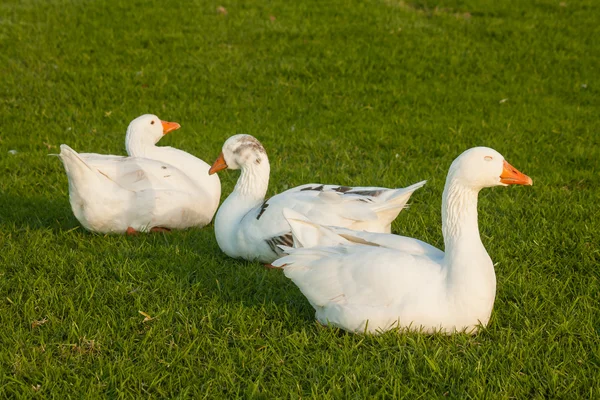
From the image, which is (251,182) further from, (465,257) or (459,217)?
(465,257)

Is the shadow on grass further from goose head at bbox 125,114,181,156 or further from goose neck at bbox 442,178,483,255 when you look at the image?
goose neck at bbox 442,178,483,255

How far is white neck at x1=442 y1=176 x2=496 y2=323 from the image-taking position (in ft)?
13.6

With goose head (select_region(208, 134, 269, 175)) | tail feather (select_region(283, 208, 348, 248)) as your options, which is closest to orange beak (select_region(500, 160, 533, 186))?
tail feather (select_region(283, 208, 348, 248))

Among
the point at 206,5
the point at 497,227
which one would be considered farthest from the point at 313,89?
the point at 497,227

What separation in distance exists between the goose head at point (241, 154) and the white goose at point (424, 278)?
1655 millimetres

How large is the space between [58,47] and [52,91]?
61.7 inches

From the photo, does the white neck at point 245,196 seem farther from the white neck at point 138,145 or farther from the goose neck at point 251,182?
the white neck at point 138,145

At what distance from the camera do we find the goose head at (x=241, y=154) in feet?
19.3

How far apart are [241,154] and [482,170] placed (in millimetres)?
2297

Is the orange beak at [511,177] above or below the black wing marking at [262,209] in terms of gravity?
above

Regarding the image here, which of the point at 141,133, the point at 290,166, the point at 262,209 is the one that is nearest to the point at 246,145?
the point at 262,209

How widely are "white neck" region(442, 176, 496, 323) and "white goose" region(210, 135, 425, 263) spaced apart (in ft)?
2.04

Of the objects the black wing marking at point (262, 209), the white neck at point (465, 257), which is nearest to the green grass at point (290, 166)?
the white neck at point (465, 257)

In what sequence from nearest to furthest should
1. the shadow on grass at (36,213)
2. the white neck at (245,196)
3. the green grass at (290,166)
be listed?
the green grass at (290,166)
the white neck at (245,196)
the shadow on grass at (36,213)
